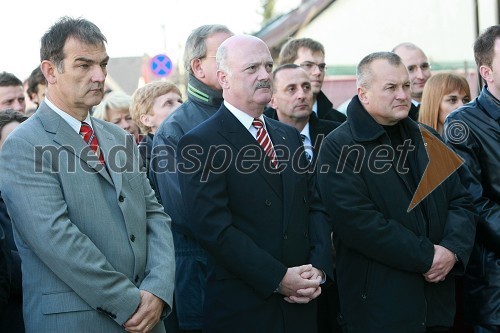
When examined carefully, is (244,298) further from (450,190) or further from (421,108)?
(421,108)

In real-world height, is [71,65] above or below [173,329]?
above

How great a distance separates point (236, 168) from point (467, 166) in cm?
176

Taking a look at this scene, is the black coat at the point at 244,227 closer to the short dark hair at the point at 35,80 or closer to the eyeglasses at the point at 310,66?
the eyeglasses at the point at 310,66

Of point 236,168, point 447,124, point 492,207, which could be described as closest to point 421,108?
point 447,124

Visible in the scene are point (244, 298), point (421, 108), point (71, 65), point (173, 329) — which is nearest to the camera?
point (71, 65)

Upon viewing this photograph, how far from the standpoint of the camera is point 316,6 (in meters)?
18.6

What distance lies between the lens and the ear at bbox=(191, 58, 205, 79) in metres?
5.76

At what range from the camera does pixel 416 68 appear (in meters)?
7.70

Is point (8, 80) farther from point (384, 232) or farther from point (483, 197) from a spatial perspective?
point (483, 197)

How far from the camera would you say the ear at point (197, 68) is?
5.76 metres

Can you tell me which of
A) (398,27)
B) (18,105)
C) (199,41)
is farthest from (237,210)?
(398,27)

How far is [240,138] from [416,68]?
338 centimetres

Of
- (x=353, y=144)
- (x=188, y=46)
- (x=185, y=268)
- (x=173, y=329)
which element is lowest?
(x=173, y=329)

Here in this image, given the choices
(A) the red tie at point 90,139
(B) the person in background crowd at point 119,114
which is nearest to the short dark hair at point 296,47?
(B) the person in background crowd at point 119,114
